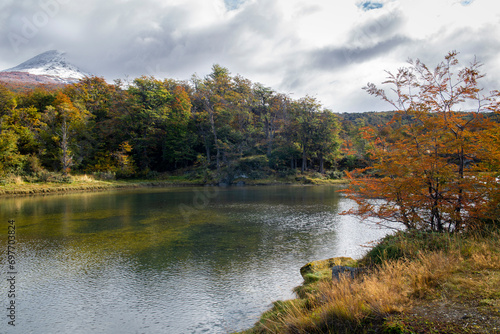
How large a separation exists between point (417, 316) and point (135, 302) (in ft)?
19.1

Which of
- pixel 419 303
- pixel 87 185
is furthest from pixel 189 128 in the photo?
pixel 419 303

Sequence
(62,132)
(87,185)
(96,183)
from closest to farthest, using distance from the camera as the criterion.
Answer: (87,185) → (96,183) → (62,132)

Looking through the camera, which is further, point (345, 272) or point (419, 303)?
point (345, 272)

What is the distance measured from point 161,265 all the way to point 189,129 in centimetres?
4498

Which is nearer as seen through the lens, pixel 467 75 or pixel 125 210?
pixel 467 75

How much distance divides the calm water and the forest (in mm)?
29284

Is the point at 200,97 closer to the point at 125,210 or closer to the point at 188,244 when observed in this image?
the point at 125,210

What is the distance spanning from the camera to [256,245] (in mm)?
11484

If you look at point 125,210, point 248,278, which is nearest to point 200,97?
point 125,210

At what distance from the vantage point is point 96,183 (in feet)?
125

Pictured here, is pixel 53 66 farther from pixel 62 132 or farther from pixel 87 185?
pixel 87 185

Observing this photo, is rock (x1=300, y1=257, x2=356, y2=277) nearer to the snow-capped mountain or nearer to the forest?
the forest

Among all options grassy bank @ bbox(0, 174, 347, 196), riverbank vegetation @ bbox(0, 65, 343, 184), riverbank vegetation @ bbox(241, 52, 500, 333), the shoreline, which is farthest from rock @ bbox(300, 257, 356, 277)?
riverbank vegetation @ bbox(0, 65, 343, 184)

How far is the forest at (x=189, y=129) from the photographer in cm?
4572
